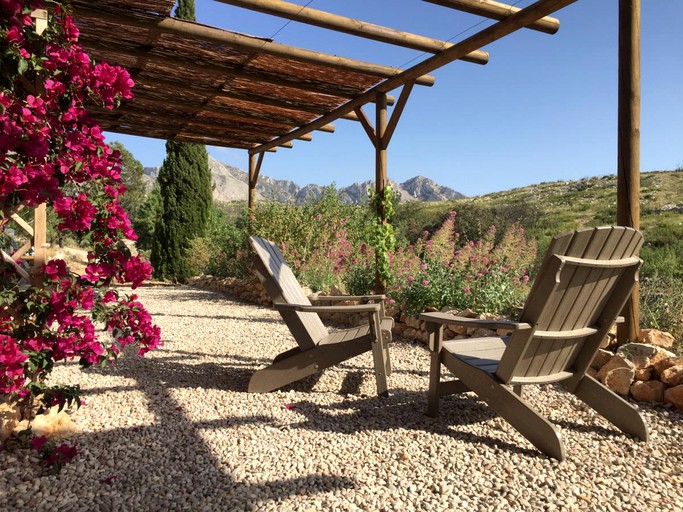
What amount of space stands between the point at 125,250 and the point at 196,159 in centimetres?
960

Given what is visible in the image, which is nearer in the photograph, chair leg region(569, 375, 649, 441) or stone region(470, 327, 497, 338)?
chair leg region(569, 375, 649, 441)

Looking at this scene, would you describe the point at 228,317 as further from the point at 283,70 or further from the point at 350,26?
the point at 350,26

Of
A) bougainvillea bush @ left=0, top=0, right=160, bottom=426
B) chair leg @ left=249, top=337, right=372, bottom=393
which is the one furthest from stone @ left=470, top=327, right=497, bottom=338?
bougainvillea bush @ left=0, top=0, right=160, bottom=426

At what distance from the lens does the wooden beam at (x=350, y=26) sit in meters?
3.87

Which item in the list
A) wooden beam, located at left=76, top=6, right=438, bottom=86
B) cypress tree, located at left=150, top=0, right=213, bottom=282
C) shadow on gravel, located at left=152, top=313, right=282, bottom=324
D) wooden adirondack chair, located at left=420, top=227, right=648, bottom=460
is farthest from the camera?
cypress tree, located at left=150, top=0, right=213, bottom=282

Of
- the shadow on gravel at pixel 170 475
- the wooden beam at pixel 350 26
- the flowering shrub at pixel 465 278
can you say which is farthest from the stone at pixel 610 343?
the wooden beam at pixel 350 26

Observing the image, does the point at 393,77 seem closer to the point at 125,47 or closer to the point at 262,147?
the point at 125,47

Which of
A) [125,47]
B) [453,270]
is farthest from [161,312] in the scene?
[453,270]

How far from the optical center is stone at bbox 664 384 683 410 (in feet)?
9.53

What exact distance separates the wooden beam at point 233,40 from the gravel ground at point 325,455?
9.40 feet

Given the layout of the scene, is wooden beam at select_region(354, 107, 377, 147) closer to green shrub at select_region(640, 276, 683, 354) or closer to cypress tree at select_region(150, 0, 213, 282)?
green shrub at select_region(640, 276, 683, 354)

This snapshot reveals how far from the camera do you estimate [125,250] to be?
89.5 inches

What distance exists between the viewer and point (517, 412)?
2361 millimetres

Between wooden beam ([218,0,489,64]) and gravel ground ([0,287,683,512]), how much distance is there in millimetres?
2833
